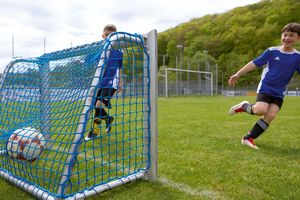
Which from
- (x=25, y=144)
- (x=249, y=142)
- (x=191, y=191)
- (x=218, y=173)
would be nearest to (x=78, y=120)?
(x=25, y=144)

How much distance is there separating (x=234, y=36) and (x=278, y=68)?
60515mm

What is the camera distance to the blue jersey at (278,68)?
11.5 ft

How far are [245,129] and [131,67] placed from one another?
3.27m

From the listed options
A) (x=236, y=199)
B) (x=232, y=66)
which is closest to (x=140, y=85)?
(x=236, y=199)

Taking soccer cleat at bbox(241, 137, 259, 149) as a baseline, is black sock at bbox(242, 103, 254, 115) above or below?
above

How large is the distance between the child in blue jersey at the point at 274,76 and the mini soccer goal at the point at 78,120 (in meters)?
1.54

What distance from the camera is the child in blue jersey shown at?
3506mm

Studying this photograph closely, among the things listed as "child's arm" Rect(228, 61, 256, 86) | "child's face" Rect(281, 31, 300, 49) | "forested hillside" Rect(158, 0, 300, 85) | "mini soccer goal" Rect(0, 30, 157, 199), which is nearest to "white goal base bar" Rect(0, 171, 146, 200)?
"mini soccer goal" Rect(0, 30, 157, 199)

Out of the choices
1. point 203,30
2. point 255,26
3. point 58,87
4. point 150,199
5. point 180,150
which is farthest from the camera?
point 203,30

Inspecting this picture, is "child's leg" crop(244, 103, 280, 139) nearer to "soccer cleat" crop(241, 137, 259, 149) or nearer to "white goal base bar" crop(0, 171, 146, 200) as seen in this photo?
"soccer cleat" crop(241, 137, 259, 149)

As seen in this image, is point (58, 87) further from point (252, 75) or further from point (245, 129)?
point (252, 75)

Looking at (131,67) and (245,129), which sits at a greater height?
(131,67)

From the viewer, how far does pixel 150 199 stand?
197 cm

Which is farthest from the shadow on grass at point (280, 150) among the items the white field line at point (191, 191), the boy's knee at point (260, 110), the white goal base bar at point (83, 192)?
the white goal base bar at point (83, 192)
